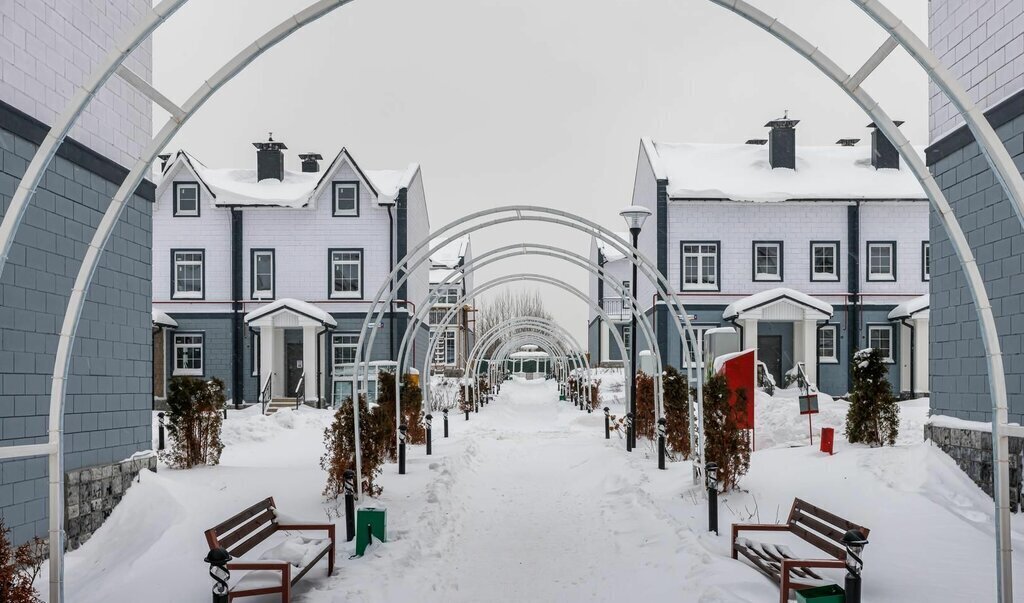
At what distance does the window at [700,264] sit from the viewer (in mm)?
26766

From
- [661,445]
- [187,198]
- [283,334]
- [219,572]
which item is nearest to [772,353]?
[661,445]

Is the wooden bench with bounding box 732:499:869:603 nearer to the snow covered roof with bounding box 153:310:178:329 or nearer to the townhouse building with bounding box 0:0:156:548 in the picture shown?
the townhouse building with bounding box 0:0:156:548

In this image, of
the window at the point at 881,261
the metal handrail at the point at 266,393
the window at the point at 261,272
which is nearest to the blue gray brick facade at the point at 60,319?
the metal handrail at the point at 266,393

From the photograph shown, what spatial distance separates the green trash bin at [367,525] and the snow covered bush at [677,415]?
6.67m

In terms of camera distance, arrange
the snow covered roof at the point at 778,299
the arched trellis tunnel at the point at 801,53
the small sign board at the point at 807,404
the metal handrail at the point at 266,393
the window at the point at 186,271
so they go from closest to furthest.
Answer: the arched trellis tunnel at the point at 801,53
the small sign board at the point at 807,404
the metal handrail at the point at 266,393
the snow covered roof at the point at 778,299
the window at the point at 186,271

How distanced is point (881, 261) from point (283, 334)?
1956cm

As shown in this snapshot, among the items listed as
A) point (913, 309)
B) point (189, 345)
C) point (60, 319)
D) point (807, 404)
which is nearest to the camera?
point (60, 319)

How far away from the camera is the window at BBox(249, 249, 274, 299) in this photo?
27.4 m

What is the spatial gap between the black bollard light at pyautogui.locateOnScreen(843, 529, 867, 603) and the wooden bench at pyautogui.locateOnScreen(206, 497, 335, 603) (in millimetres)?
3717

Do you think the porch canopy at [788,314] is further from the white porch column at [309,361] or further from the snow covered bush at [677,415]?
the white porch column at [309,361]

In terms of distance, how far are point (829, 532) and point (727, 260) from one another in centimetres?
2120

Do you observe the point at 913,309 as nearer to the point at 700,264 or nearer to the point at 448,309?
the point at 700,264

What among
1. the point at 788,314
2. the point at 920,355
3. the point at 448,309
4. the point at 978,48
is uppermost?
the point at 978,48

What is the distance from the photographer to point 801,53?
493 centimetres
